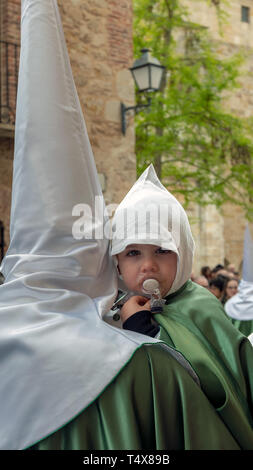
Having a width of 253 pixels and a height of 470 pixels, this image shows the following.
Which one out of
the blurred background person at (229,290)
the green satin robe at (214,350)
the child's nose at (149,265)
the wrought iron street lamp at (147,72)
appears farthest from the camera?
the wrought iron street lamp at (147,72)

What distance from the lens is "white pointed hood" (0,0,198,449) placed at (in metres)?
1.27

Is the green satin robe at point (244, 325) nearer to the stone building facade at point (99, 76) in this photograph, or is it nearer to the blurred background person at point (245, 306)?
the blurred background person at point (245, 306)

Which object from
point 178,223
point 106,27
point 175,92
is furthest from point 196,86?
point 178,223

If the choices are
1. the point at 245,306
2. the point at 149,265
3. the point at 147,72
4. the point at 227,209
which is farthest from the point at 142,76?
the point at 227,209

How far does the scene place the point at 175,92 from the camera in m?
12.4

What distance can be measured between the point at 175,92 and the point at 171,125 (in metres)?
0.87

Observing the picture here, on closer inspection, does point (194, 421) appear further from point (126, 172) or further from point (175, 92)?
point (175, 92)

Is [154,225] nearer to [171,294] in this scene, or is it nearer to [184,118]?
[171,294]

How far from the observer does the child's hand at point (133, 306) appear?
1789 mm

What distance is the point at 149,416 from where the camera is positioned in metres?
1.33

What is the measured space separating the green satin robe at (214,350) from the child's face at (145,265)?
95 mm

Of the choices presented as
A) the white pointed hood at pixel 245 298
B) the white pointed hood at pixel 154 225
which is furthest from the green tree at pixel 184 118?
the white pointed hood at pixel 154 225

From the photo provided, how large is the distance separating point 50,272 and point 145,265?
0.45 metres

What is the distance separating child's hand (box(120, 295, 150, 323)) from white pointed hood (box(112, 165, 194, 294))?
0.09m
